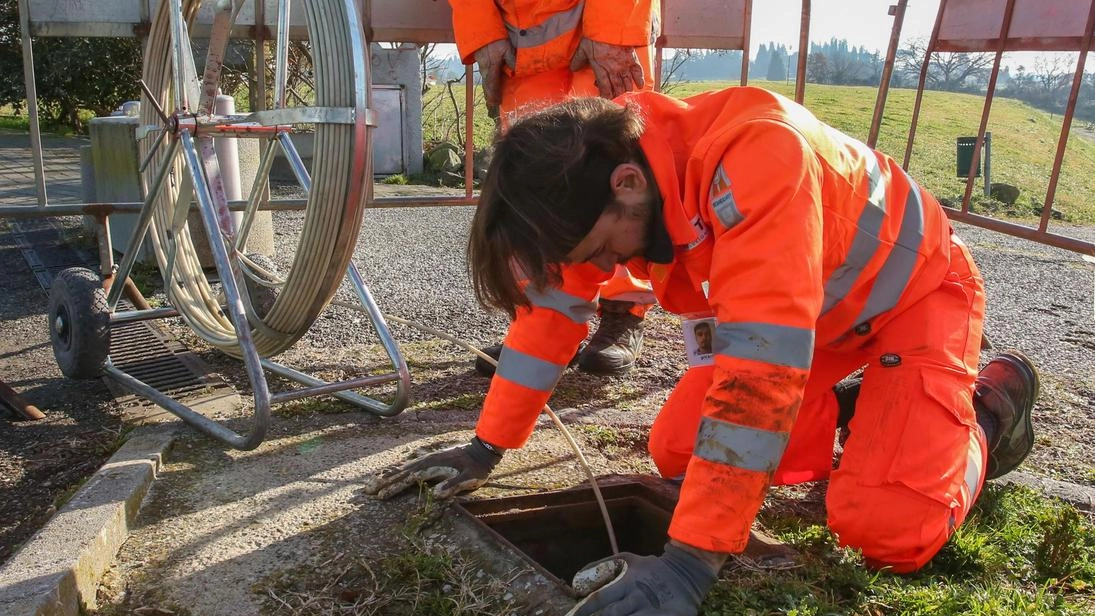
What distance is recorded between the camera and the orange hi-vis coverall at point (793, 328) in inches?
72.2

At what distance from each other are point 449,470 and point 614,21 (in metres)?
1.97

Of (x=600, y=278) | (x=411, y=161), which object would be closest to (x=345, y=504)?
(x=600, y=278)

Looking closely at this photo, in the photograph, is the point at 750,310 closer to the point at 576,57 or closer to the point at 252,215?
the point at 576,57

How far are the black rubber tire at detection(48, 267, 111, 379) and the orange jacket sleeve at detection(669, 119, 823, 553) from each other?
8.53 ft

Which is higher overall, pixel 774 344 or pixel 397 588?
pixel 774 344

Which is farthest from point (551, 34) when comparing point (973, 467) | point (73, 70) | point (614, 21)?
point (73, 70)

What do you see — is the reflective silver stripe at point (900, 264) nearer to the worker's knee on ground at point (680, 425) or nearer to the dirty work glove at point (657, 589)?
the worker's knee on ground at point (680, 425)

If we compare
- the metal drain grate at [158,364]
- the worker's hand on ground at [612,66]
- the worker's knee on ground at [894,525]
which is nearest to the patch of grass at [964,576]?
the worker's knee on ground at [894,525]

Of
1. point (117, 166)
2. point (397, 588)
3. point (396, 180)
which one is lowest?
point (396, 180)

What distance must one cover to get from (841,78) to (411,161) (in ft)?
125

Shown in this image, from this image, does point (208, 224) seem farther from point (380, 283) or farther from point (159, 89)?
point (380, 283)

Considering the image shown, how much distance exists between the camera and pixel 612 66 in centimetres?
361

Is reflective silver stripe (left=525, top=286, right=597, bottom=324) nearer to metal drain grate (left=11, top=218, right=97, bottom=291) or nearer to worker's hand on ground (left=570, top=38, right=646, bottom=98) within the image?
worker's hand on ground (left=570, top=38, right=646, bottom=98)

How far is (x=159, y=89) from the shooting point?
13.0 feet
